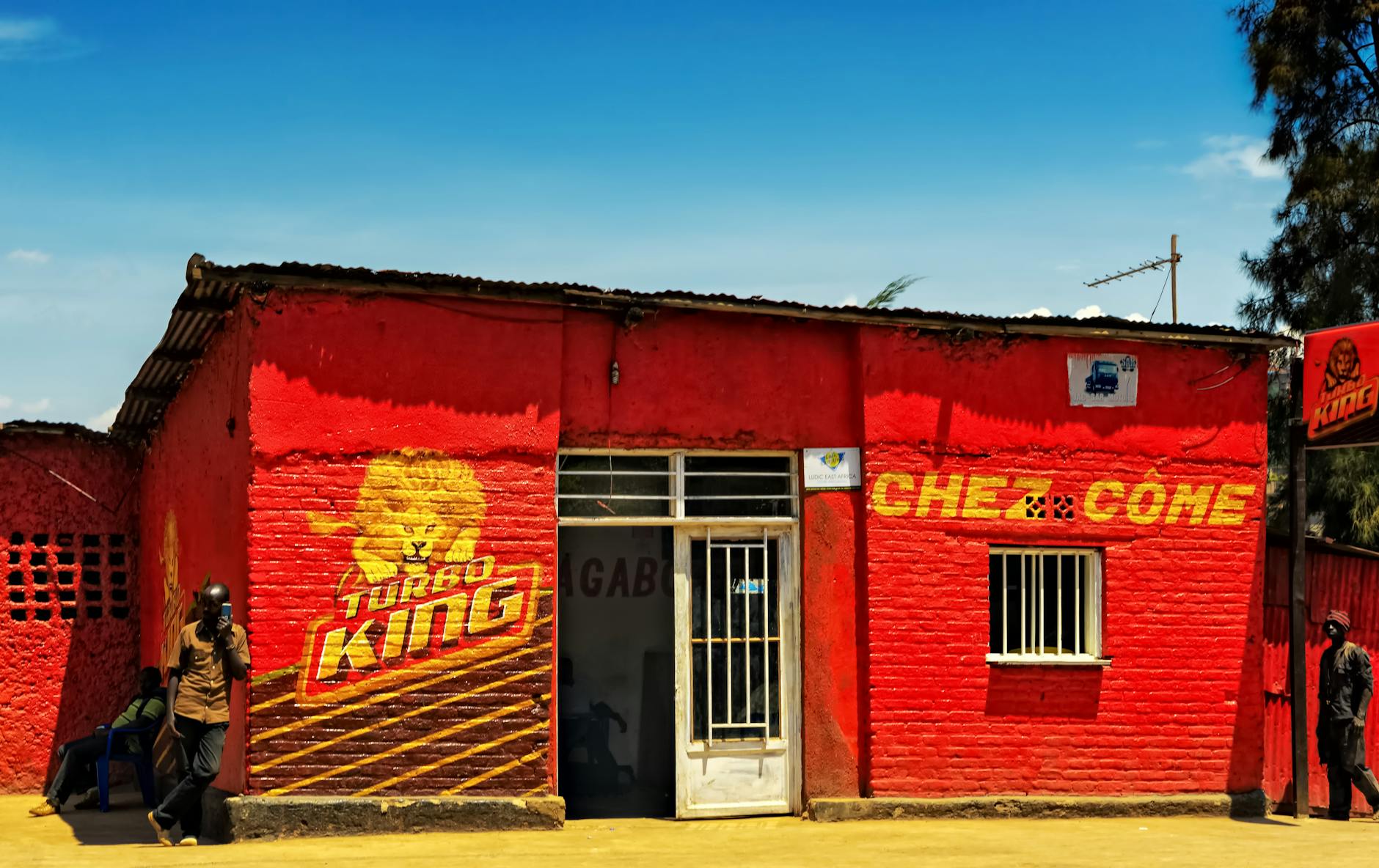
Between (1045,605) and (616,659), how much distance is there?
15.7 ft

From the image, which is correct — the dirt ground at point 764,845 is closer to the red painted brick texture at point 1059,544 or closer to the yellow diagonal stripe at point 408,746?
the yellow diagonal stripe at point 408,746

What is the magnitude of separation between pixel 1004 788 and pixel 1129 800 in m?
1.01

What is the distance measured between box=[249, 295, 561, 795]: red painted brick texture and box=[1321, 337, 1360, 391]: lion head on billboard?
6.06m

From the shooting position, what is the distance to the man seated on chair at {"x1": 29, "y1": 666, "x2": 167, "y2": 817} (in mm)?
12102

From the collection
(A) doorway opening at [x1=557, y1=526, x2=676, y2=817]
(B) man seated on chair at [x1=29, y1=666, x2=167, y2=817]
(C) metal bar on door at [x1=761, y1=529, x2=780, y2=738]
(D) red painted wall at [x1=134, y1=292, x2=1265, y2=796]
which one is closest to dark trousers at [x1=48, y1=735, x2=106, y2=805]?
(B) man seated on chair at [x1=29, y1=666, x2=167, y2=817]

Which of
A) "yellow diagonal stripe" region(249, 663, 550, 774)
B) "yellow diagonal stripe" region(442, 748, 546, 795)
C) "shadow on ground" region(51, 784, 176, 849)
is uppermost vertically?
"yellow diagonal stripe" region(249, 663, 550, 774)

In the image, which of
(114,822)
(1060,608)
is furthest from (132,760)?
(1060,608)

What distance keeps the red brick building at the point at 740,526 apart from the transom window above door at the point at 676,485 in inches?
0.9

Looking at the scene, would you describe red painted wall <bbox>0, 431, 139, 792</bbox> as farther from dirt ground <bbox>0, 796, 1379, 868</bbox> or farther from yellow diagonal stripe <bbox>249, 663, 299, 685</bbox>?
yellow diagonal stripe <bbox>249, 663, 299, 685</bbox>

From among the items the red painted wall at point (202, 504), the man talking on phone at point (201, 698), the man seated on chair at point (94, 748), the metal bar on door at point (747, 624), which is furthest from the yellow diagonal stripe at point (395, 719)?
the man seated on chair at point (94, 748)

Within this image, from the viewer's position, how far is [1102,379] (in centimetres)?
1180

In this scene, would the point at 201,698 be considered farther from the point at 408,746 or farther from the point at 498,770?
the point at 498,770

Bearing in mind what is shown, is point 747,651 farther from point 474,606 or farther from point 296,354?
point 296,354

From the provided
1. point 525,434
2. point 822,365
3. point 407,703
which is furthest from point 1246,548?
point 407,703
